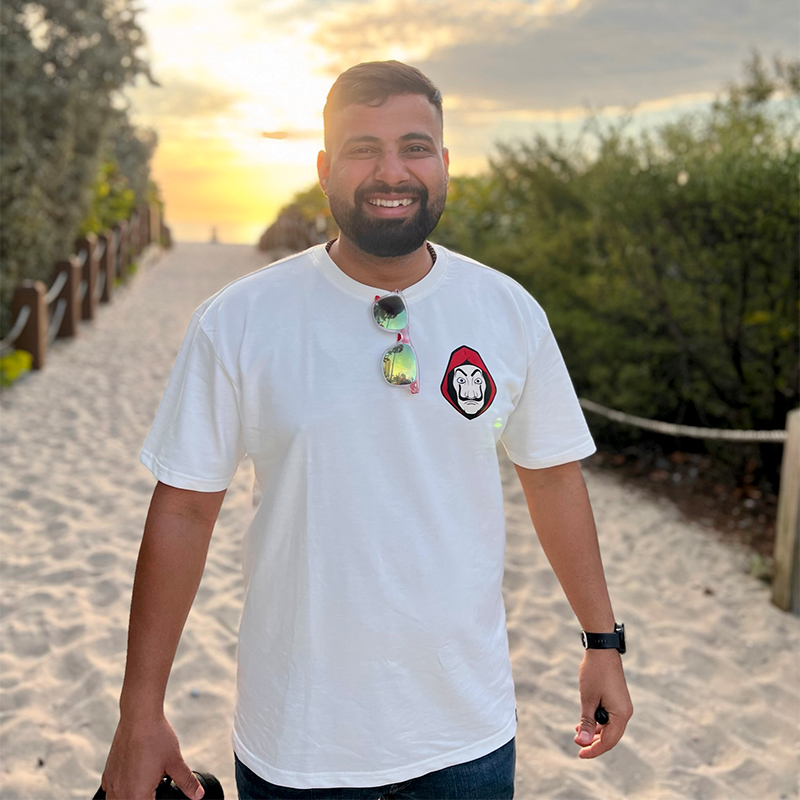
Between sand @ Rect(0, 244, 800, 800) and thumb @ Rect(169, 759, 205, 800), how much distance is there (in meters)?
1.55

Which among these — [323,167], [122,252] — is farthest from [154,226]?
[323,167]

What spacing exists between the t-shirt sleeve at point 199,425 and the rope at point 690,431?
3718mm

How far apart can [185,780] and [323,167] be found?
1198 mm

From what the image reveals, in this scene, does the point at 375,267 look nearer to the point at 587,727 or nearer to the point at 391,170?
the point at 391,170

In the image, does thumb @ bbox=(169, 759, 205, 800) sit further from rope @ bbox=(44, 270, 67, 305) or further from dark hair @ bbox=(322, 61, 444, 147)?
rope @ bbox=(44, 270, 67, 305)

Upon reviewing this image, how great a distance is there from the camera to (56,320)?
1049 centimetres

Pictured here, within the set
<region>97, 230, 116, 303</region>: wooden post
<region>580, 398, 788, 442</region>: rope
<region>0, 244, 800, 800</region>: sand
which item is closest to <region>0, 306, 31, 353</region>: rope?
<region>0, 244, 800, 800</region>: sand

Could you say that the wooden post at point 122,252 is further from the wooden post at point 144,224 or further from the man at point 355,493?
the man at point 355,493

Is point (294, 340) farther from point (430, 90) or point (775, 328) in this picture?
point (775, 328)

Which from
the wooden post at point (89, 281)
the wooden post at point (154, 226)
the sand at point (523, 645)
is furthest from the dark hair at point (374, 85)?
the wooden post at point (154, 226)

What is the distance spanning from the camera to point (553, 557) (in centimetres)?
186

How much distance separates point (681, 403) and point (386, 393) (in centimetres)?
588

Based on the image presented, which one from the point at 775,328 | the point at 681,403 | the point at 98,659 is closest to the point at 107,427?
the point at 98,659

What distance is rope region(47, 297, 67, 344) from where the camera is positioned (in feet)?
33.8
